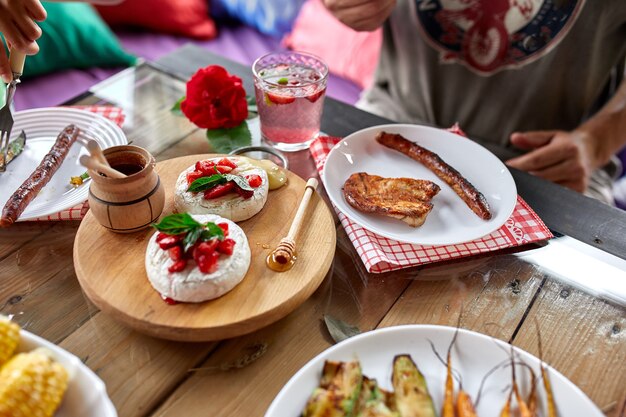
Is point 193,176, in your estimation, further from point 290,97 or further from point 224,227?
point 290,97

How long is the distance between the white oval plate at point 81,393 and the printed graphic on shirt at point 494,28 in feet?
5.72

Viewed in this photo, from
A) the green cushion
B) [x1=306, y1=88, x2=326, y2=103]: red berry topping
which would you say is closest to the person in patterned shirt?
[x1=306, y1=88, x2=326, y2=103]: red berry topping

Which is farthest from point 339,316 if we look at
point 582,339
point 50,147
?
point 50,147

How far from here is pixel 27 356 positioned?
865mm

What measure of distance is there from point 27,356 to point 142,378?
213mm

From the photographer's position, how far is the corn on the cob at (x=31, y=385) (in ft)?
2.67

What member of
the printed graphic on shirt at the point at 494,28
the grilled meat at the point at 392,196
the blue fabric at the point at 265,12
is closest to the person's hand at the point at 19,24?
the grilled meat at the point at 392,196

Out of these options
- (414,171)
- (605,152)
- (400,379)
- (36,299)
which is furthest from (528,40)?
(36,299)

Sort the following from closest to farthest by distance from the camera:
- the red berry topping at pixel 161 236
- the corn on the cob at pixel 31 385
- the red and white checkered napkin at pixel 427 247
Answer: the corn on the cob at pixel 31 385 < the red berry topping at pixel 161 236 < the red and white checkered napkin at pixel 427 247

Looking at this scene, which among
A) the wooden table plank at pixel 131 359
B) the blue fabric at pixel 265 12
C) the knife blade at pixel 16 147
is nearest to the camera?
the wooden table plank at pixel 131 359

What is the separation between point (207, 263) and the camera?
1032 mm

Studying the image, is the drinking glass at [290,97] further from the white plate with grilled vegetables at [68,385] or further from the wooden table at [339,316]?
the white plate with grilled vegetables at [68,385]

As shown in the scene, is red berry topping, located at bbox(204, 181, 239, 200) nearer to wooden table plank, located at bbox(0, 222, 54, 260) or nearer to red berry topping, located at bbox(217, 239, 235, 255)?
red berry topping, located at bbox(217, 239, 235, 255)

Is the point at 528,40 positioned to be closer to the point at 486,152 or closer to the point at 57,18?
the point at 486,152
